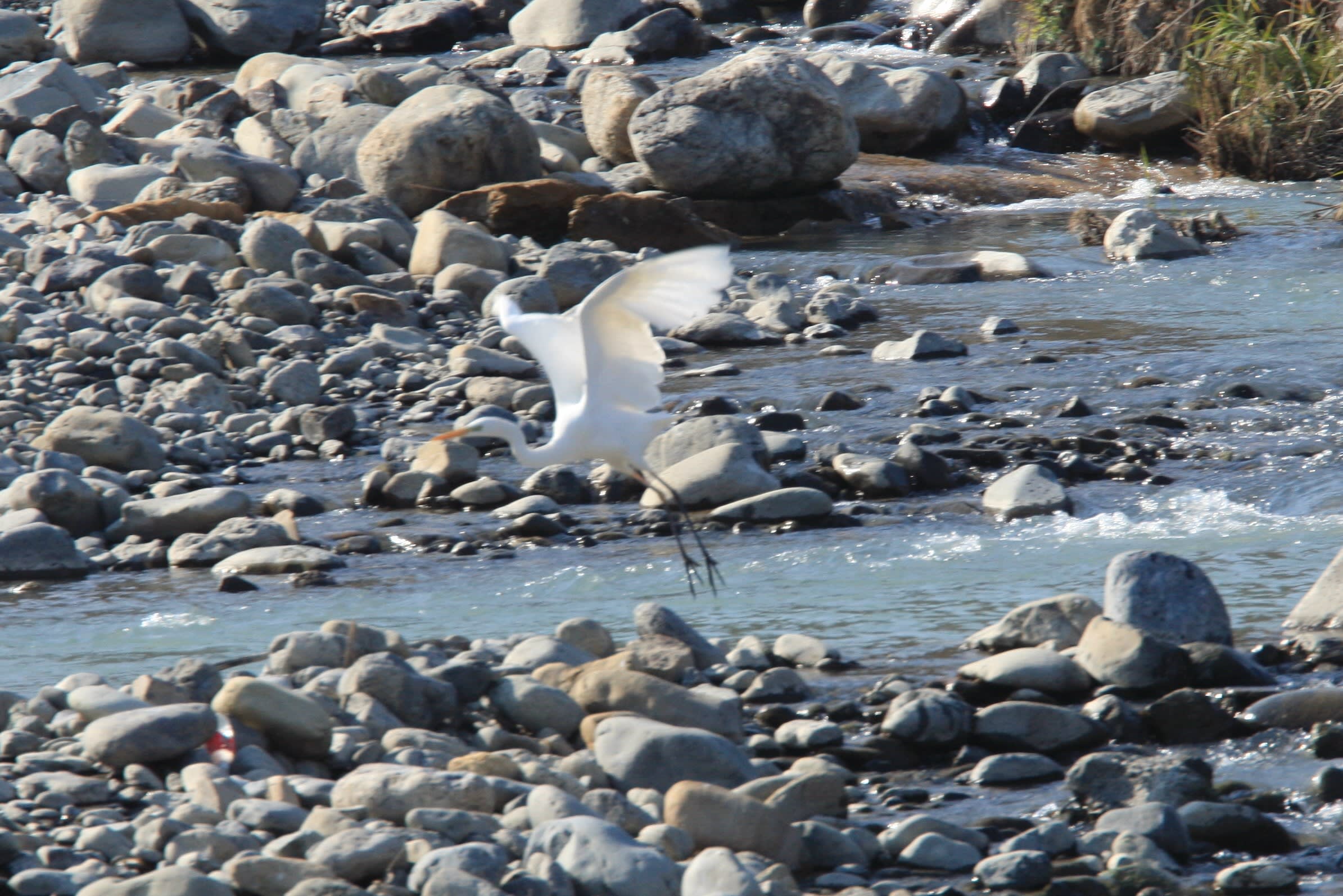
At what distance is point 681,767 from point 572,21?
60.0 ft

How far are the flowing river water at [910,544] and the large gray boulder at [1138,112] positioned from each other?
6038 millimetres

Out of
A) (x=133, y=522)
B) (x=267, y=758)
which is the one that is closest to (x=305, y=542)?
(x=133, y=522)

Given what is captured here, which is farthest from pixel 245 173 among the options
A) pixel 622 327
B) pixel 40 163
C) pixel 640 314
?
pixel 640 314

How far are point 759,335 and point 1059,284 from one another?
2.44m

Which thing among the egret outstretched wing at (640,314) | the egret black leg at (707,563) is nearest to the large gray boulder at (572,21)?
the egret black leg at (707,563)

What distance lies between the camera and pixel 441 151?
13055 mm

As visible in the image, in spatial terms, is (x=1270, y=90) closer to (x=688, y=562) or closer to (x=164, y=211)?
(x=164, y=211)

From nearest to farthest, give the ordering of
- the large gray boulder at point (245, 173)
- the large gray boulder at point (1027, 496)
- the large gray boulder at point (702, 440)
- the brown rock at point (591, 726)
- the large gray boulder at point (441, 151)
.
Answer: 1. the brown rock at point (591, 726)
2. the large gray boulder at point (1027, 496)
3. the large gray boulder at point (702, 440)
4. the large gray boulder at point (245, 173)
5. the large gray boulder at point (441, 151)

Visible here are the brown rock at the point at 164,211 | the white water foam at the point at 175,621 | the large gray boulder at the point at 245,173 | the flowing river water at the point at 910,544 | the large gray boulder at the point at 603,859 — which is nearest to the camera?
the large gray boulder at the point at 603,859

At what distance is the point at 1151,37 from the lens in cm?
1708

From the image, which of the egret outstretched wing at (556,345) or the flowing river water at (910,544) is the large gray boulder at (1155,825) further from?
the egret outstretched wing at (556,345)

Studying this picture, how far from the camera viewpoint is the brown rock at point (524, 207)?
41.1ft

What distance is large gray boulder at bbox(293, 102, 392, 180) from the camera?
13.9m

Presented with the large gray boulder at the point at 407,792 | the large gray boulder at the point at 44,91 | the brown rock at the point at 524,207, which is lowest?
the large gray boulder at the point at 407,792
